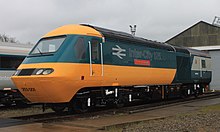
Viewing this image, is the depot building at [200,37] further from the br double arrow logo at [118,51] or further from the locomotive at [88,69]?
the br double arrow logo at [118,51]

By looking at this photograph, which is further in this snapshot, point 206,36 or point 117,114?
point 206,36

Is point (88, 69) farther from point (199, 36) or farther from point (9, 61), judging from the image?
point (199, 36)

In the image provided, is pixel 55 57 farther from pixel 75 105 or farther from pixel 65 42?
pixel 75 105

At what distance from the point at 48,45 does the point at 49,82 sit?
1887 mm

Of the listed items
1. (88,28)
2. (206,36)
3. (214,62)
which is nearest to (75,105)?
(88,28)

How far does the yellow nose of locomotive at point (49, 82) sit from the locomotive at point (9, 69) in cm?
452

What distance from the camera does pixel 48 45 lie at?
12.0m

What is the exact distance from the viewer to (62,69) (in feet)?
35.8

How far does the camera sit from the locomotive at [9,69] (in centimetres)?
1572

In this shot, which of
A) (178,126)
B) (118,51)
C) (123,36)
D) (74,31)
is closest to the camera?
(178,126)

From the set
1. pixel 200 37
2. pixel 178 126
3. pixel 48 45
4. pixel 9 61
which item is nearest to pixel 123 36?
pixel 48 45

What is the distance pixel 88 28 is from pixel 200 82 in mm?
12777

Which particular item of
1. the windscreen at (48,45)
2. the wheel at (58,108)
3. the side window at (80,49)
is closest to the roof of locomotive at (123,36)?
the side window at (80,49)

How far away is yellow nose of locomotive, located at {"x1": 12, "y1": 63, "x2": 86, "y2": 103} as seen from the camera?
10.7 metres
